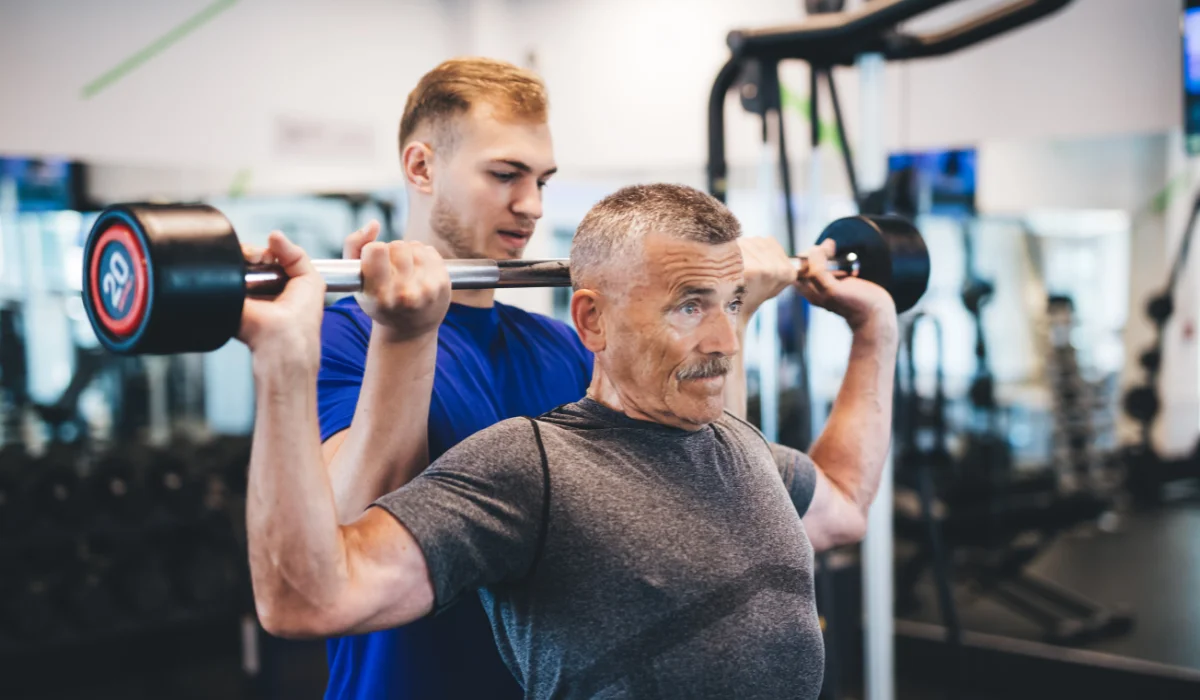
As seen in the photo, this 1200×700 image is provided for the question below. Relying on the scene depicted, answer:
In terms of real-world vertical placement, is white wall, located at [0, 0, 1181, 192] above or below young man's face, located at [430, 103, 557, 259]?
above

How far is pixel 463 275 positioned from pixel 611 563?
1.32 feet

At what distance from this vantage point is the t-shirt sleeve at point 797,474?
1.39 meters

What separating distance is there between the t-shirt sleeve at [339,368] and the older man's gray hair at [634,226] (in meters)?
0.35

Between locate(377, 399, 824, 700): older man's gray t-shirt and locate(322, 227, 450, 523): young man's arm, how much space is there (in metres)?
0.09

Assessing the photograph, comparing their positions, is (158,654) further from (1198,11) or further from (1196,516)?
(1196,516)

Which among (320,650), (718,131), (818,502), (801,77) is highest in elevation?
(801,77)

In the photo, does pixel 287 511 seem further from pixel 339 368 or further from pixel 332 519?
pixel 339 368

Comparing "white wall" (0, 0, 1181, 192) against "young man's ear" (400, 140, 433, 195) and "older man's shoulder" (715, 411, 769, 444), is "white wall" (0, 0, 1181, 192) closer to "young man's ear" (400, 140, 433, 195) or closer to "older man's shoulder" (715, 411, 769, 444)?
"young man's ear" (400, 140, 433, 195)

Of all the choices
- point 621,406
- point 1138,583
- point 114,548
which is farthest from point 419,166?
point 1138,583

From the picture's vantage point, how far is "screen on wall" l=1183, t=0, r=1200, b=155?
3.27 metres

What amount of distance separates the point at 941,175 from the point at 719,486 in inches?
133

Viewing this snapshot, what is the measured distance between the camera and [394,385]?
113cm

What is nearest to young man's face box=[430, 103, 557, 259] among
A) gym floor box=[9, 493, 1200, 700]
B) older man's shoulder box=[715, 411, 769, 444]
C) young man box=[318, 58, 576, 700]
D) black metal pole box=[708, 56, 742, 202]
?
young man box=[318, 58, 576, 700]

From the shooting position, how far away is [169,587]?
13.5ft
